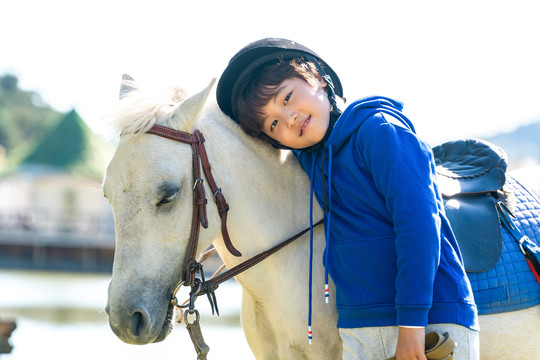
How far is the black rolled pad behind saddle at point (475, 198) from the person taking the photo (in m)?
2.43

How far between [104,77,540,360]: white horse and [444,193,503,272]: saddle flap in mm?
232

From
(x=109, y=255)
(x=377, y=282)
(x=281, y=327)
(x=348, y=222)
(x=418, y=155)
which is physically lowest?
(x=109, y=255)

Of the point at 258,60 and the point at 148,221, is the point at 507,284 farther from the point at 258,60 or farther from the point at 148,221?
the point at 148,221

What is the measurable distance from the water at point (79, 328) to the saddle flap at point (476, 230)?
452 cm

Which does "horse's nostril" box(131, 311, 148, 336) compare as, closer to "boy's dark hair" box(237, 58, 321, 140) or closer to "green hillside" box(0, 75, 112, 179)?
"boy's dark hair" box(237, 58, 321, 140)

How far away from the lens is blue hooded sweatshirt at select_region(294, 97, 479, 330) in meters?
1.87

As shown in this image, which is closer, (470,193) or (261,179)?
(261,179)

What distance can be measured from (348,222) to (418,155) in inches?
14.0

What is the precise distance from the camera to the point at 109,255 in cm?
2734

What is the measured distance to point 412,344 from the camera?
185 cm

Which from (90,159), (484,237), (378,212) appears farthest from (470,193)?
(90,159)

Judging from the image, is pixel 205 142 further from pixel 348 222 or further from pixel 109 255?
pixel 109 255

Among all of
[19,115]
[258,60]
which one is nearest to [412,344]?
[258,60]

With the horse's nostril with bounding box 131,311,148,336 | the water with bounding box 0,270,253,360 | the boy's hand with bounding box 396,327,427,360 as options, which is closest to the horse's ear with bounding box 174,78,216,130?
the horse's nostril with bounding box 131,311,148,336
